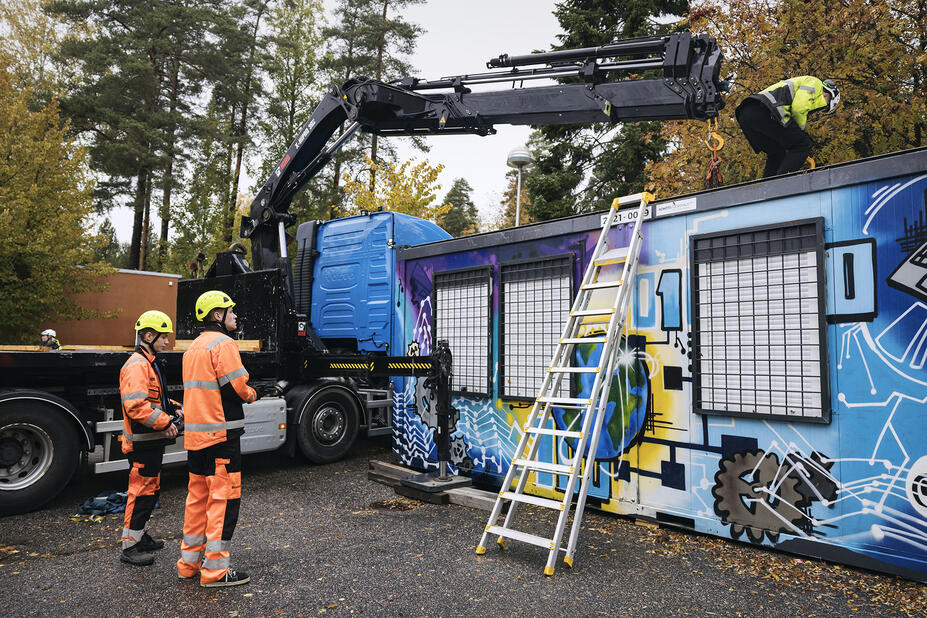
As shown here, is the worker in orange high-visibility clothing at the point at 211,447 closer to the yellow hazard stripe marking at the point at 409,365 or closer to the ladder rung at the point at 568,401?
the ladder rung at the point at 568,401

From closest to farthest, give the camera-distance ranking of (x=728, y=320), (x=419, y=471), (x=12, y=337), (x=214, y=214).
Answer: (x=728, y=320)
(x=419, y=471)
(x=12, y=337)
(x=214, y=214)

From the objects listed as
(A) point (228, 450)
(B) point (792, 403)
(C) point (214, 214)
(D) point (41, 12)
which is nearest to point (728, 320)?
(B) point (792, 403)

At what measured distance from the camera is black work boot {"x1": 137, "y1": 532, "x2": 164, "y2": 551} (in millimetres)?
4739

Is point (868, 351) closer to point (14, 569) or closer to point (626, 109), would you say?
point (626, 109)

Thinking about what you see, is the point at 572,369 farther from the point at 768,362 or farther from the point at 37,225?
the point at 37,225

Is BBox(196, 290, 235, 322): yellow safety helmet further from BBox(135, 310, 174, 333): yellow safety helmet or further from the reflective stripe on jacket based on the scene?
the reflective stripe on jacket

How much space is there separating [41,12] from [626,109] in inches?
1043

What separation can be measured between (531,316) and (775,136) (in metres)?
2.89

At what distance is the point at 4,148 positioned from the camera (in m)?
12.8

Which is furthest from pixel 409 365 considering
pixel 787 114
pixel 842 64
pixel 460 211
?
pixel 460 211

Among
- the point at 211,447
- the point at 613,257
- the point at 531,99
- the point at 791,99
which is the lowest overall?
the point at 211,447

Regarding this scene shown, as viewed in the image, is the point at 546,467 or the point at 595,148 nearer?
the point at 546,467

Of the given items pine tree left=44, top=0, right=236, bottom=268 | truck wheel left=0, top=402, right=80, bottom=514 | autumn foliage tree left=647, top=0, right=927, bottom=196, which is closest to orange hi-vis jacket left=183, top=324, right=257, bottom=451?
truck wheel left=0, top=402, right=80, bottom=514

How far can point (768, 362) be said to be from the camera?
15.4 ft
